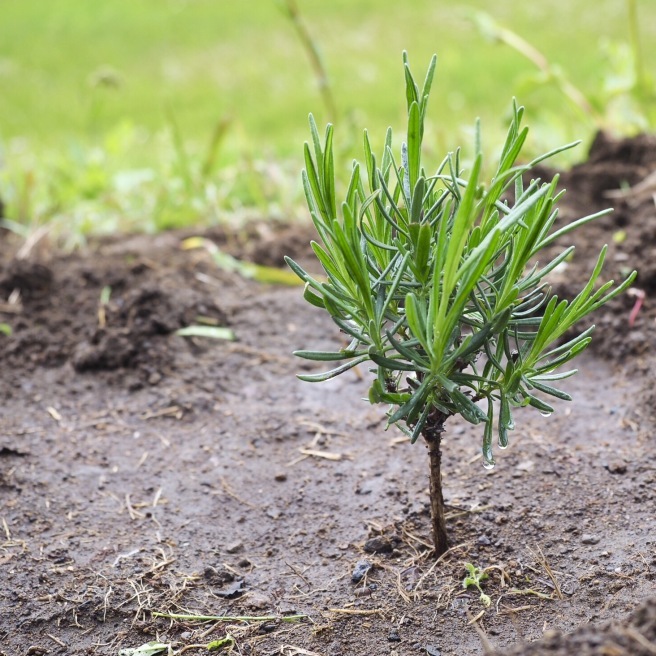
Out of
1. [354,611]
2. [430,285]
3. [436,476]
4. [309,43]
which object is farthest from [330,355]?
[309,43]

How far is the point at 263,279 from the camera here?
3.02 meters

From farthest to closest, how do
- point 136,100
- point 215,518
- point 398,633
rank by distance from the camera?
point 136,100 < point 215,518 < point 398,633

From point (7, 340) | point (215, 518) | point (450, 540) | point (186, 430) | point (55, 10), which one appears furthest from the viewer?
point (55, 10)

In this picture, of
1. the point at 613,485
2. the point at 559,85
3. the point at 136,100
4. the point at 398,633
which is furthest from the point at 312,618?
the point at 136,100

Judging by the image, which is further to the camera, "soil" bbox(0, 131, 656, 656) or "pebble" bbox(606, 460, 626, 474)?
"pebble" bbox(606, 460, 626, 474)

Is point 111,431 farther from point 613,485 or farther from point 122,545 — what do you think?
point 613,485

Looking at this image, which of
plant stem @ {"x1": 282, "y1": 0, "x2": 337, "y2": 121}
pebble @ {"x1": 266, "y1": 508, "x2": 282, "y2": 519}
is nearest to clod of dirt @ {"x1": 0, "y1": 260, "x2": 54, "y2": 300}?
pebble @ {"x1": 266, "y1": 508, "x2": 282, "y2": 519}

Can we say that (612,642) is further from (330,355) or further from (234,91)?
(234,91)

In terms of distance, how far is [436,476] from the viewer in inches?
62.6

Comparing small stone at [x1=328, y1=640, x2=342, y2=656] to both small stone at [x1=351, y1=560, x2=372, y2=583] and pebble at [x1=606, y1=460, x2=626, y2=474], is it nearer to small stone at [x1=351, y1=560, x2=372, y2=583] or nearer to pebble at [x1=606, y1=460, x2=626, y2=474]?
small stone at [x1=351, y1=560, x2=372, y2=583]

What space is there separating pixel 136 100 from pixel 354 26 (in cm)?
288

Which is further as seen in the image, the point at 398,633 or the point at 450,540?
the point at 450,540

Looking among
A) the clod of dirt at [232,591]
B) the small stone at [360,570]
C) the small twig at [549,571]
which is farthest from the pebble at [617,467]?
the clod of dirt at [232,591]

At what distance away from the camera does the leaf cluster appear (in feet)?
4.43
